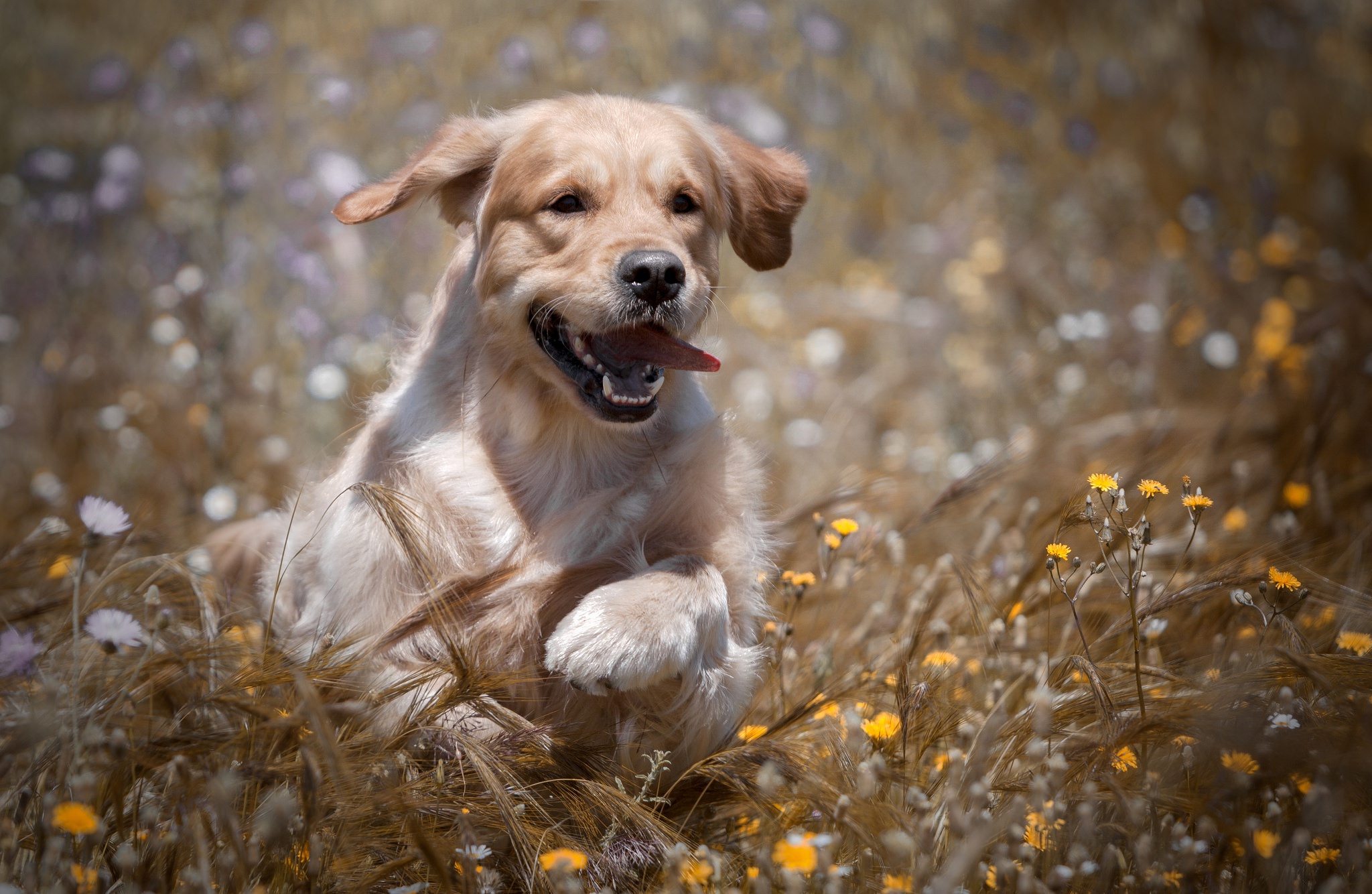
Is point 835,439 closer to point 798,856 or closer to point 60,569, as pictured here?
point 60,569

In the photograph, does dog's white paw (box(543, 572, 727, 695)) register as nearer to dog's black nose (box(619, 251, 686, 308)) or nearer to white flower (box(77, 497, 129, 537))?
dog's black nose (box(619, 251, 686, 308))

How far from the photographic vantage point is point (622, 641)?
1.94 m

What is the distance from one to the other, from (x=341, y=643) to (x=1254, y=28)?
9.05 m

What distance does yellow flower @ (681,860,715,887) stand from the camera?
1.62 meters

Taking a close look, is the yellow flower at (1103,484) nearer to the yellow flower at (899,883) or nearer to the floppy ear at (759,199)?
the yellow flower at (899,883)

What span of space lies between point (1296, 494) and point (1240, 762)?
1.90 m

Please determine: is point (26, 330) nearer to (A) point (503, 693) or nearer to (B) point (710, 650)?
(A) point (503, 693)

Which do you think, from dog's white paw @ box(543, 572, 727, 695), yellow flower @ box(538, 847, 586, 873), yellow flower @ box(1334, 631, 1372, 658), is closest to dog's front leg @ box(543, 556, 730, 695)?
dog's white paw @ box(543, 572, 727, 695)

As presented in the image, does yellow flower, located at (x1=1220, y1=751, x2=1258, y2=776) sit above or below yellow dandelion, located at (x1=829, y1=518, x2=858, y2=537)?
above

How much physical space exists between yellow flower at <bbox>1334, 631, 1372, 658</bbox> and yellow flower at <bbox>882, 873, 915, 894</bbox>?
1.22 m

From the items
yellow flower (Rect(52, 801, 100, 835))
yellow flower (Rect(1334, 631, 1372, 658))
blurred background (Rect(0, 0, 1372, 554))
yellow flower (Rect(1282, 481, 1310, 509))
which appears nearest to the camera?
yellow flower (Rect(52, 801, 100, 835))

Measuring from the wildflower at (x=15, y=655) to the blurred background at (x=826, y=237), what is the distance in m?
0.50

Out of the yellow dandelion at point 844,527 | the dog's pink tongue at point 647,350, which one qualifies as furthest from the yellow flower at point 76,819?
the yellow dandelion at point 844,527

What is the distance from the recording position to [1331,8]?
8.43 m
